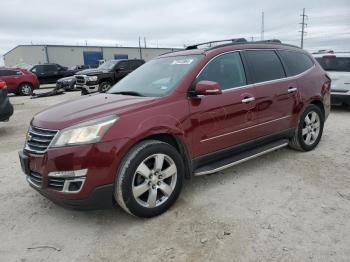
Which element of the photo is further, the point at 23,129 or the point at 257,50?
the point at 23,129

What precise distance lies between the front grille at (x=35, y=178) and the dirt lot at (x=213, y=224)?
0.46 meters

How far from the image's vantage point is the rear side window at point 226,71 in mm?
3950

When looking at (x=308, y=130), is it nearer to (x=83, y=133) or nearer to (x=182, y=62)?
(x=182, y=62)

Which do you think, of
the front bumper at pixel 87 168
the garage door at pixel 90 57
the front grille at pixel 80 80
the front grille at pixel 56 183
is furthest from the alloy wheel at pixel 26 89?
the garage door at pixel 90 57

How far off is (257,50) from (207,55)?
39.4 inches

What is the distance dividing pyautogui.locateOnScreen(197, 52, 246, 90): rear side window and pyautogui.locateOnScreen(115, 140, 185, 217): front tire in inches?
41.0

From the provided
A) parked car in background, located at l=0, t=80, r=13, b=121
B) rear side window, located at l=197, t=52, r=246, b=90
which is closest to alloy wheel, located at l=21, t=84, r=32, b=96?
parked car in background, located at l=0, t=80, r=13, b=121

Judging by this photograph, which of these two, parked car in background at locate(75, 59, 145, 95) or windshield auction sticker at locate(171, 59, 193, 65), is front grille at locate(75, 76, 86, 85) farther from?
windshield auction sticker at locate(171, 59, 193, 65)

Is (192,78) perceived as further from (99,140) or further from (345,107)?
(345,107)

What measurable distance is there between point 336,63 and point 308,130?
4968 mm

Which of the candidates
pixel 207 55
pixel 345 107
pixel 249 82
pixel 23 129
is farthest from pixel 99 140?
pixel 345 107

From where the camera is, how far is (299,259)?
104 inches

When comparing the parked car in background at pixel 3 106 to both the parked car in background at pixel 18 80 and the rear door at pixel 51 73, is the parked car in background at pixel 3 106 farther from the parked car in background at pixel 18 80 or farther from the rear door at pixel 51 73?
the rear door at pixel 51 73

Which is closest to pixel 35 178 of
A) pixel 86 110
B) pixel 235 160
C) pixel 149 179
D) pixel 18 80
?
pixel 86 110
